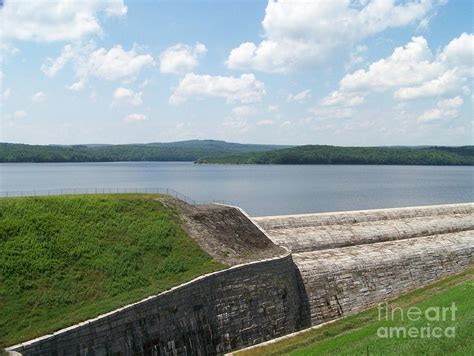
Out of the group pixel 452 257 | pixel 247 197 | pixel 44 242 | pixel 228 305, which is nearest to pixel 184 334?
pixel 228 305

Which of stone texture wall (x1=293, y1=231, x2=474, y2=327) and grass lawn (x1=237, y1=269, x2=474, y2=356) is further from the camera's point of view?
stone texture wall (x1=293, y1=231, x2=474, y2=327)

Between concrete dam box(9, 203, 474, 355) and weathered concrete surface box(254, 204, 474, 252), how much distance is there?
0.11 meters

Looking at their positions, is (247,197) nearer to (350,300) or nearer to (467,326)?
(350,300)

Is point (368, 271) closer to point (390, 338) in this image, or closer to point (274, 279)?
point (274, 279)

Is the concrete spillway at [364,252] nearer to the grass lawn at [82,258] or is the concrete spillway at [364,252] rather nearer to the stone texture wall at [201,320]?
the stone texture wall at [201,320]

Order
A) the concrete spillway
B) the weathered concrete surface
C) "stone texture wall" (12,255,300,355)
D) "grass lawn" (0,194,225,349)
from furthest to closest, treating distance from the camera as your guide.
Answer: the weathered concrete surface < the concrete spillway < "grass lawn" (0,194,225,349) < "stone texture wall" (12,255,300,355)

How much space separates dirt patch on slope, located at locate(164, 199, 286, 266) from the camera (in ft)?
86.7

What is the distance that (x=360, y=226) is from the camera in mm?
39812

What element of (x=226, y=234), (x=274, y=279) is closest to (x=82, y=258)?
(x=226, y=234)

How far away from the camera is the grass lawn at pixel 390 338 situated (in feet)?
49.2

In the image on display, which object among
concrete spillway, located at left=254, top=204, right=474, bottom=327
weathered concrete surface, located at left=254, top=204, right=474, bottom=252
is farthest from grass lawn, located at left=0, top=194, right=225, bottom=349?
weathered concrete surface, located at left=254, top=204, right=474, bottom=252

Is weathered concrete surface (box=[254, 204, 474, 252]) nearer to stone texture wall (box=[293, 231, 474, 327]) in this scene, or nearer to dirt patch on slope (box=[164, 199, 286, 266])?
stone texture wall (box=[293, 231, 474, 327])

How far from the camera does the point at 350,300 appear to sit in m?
30.0

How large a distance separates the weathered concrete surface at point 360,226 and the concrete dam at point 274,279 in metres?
0.11
